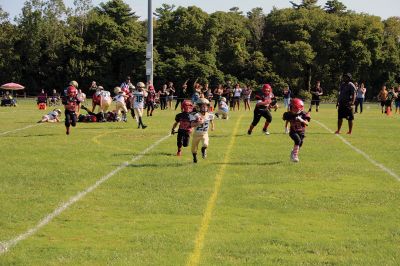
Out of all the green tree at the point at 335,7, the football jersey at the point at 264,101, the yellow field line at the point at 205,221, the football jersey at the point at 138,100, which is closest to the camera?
the yellow field line at the point at 205,221

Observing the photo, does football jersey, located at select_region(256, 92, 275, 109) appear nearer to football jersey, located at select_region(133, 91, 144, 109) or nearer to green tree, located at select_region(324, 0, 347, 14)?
football jersey, located at select_region(133, 91, 144, 109)

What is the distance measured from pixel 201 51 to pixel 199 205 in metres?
71.8

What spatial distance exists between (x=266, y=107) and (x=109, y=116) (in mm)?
8583

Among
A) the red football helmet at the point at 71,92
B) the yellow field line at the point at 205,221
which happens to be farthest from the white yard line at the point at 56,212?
the red football helmet at the point at 71,92

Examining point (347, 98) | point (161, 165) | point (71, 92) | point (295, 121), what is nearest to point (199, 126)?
point (161, 165)

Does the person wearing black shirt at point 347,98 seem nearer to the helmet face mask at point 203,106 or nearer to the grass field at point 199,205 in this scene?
the grass field at point 199,205

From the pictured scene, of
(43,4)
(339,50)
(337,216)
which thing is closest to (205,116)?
(337,216)

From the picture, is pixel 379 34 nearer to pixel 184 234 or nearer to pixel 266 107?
pixel 266 107

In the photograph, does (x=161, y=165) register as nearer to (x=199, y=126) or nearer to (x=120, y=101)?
(x=199, y=126)

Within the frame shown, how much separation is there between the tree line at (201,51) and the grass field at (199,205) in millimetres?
59214

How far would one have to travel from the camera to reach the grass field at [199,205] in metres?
7.11

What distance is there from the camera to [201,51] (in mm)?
80562

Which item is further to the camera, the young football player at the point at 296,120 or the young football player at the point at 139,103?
the young football player at the point at 139,103

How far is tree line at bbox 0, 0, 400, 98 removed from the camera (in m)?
76.0
